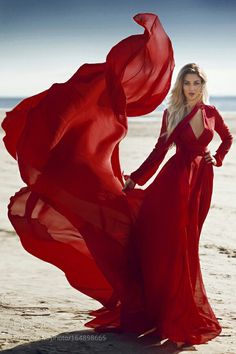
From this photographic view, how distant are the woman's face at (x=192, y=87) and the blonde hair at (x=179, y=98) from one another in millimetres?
25

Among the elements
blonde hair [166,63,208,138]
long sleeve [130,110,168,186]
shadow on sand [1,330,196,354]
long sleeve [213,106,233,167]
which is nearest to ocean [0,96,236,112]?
long sleeve [213,106,233,167]

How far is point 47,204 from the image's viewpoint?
5477mm

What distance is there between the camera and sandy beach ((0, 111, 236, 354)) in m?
5.27

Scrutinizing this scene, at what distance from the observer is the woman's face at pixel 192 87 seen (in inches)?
213

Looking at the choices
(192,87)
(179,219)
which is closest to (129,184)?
(179,219)

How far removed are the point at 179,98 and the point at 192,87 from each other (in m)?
0.13

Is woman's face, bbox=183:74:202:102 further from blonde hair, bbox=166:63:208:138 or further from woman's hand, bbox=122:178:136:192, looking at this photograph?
woman's hand, bbox=122:178:136:192

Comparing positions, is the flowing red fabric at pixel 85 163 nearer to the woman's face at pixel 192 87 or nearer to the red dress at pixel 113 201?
the red dress at pixel 113 201

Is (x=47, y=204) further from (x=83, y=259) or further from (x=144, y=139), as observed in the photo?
(x=144, y=139)

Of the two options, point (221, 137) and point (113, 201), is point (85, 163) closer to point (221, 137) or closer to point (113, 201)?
point (113, 201)

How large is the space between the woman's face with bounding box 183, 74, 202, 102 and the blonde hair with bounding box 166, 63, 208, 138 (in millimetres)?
25

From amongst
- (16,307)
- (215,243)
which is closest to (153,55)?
(16,307)

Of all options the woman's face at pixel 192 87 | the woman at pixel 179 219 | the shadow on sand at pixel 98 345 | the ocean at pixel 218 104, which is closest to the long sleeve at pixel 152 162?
the woman at pixel 179 219

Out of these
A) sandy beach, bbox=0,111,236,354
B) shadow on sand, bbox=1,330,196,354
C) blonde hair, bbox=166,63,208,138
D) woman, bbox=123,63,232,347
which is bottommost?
sandy beach, bbox=0,111,236,354
